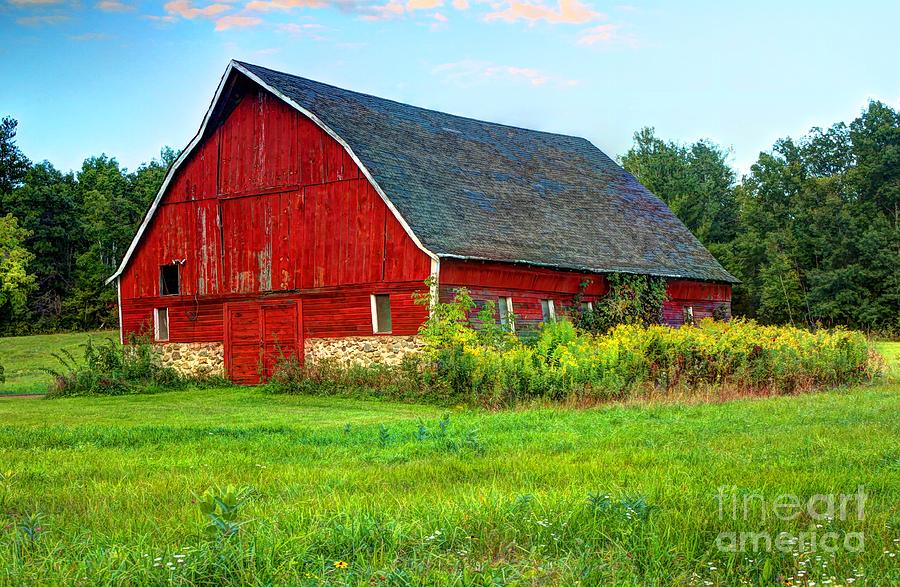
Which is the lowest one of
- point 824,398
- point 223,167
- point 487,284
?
point 824,398

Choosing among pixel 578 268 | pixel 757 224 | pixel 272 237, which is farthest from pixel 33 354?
pixel 757 224

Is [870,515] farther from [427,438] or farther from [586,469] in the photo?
[427,438]

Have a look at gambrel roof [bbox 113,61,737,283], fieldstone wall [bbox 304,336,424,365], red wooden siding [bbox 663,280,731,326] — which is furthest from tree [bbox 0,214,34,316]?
red wooden siding [bbox 663,280,731,326]

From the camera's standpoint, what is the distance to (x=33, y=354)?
45.2 meters

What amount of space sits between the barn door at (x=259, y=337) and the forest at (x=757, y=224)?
27370 millimetres

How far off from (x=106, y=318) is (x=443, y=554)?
56856 mm

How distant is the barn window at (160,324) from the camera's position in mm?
27688

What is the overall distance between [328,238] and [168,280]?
20.5 feet

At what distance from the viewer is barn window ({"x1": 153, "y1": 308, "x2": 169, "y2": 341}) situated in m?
27.7

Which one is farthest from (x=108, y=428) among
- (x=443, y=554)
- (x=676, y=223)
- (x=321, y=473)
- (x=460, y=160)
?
(x=676, y=223)

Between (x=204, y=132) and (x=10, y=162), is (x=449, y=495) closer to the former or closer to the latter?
(x=204, y=132)

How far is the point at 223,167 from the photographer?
26.4 meters

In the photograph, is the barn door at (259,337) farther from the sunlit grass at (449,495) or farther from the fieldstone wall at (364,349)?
the sunlit grass at (449,495)

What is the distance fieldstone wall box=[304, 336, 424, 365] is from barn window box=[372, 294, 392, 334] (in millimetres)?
368
